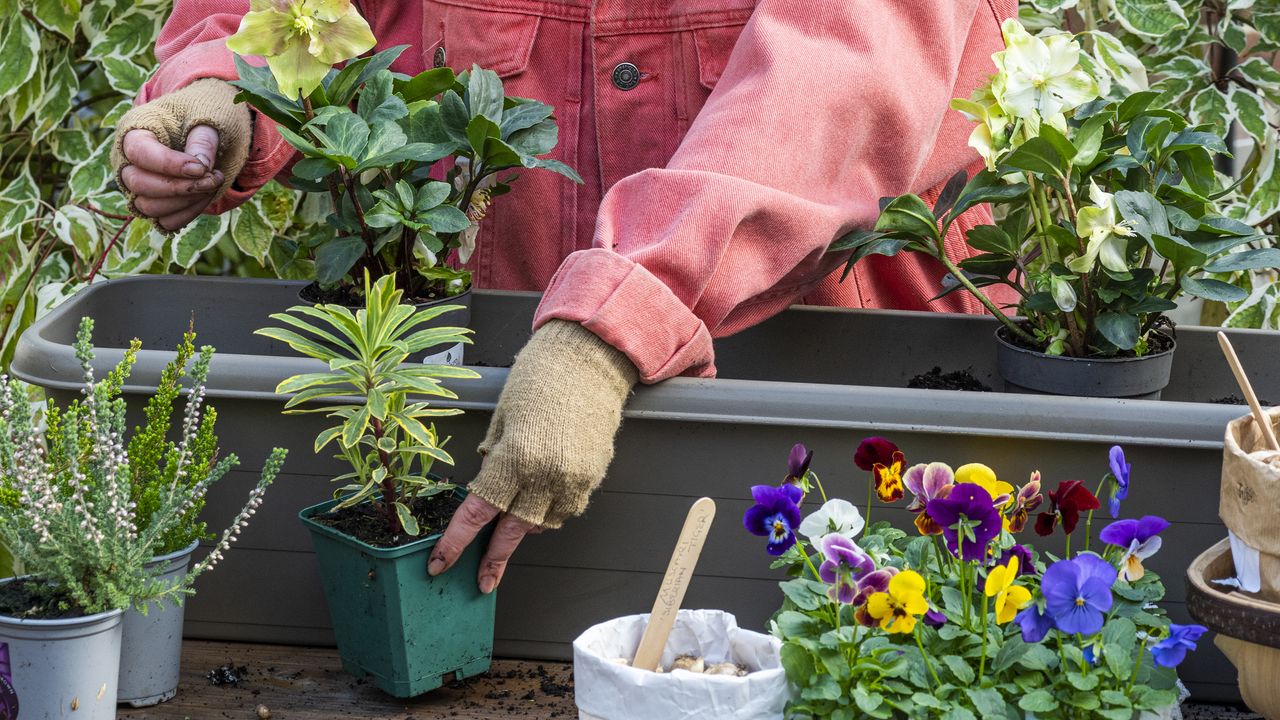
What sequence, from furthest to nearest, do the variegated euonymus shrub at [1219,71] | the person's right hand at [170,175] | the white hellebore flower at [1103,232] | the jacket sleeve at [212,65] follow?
the variegated euonymus shrub at [1219,71], the jacket sleeve at [212,65], the person's right hand at [170,175], the white hellebore flower at [1103,232]

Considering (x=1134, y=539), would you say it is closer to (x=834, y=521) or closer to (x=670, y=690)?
(x=834, y=521)

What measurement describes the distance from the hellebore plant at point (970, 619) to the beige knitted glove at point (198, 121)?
25.2 inches

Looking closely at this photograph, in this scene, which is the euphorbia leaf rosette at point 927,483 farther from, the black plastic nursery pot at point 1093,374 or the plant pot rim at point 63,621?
the plant pot rim at point 63,621

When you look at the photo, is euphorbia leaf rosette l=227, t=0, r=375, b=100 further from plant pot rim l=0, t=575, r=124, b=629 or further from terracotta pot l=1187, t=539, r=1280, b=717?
terracotta pot l=1187, t=539, r=1280, b=717

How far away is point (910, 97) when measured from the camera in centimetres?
100

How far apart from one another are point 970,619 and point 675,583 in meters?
0.17

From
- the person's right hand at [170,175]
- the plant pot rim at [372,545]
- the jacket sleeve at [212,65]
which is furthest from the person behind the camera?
the jacket sleeve at [212,65]

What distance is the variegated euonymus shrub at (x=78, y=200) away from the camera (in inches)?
62.3

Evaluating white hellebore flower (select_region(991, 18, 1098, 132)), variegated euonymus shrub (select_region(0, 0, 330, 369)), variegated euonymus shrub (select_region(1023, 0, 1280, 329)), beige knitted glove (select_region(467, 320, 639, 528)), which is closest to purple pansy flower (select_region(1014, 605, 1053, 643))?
beige knitted glove (select_region(467, 320, 639, 528))

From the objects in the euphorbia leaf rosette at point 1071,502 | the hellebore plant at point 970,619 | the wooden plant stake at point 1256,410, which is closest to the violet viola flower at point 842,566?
the hellebore plant at point 970,619

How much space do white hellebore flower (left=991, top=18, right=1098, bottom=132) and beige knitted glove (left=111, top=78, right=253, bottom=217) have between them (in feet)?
2.10

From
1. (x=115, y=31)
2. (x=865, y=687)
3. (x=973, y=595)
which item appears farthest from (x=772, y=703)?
(x=115, y=31)

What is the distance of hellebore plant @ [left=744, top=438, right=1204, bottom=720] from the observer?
2.05 ft

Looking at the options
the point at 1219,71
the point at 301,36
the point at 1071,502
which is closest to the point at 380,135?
the point at 301,36
